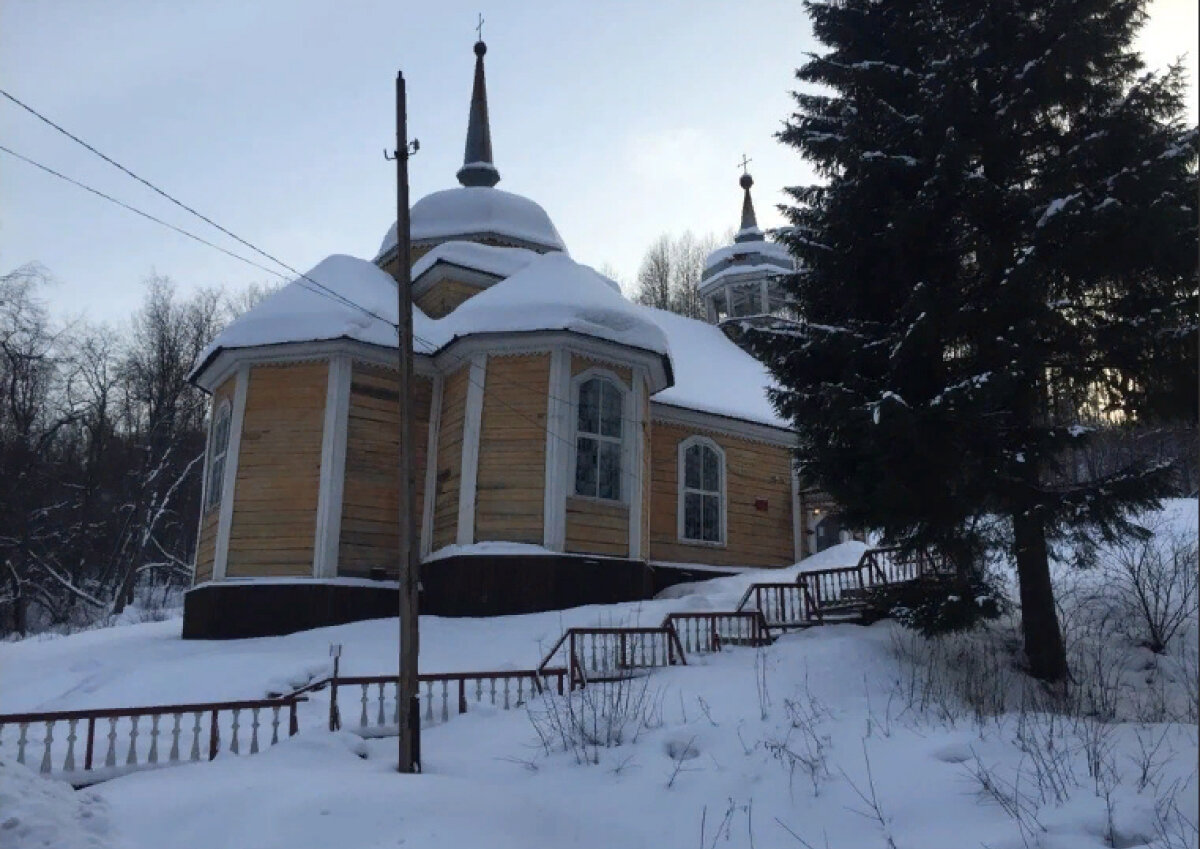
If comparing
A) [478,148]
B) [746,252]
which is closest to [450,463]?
[478,148]

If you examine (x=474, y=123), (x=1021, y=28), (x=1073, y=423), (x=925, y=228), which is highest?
(x=474, y=123)

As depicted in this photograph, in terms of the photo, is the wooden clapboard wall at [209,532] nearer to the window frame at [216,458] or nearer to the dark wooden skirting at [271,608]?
the window frame at [216,458]

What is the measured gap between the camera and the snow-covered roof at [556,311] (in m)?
15.1

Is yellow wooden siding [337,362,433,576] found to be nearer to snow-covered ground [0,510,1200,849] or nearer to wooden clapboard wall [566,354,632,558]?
wooden clapboard wall [566,354,632,558]

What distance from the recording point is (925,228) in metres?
10.4

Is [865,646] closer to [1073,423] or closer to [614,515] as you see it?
[1073,423]

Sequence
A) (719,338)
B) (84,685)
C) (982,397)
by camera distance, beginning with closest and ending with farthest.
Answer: (982,397) → (84,685) → (719,338)

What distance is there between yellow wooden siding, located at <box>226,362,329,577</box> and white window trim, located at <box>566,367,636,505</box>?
4.27 meters

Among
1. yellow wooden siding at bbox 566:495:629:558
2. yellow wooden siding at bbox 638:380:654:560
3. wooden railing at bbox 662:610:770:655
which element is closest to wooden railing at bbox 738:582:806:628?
wooden railing at bbox 662:610:770:655

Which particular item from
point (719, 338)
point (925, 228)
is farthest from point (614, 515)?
point (719, 338)

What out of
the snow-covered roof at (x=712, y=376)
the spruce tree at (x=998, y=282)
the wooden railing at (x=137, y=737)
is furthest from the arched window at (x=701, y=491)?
the wooden railing at (x=137, y=737)

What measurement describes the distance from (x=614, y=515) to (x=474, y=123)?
1281 centimetres

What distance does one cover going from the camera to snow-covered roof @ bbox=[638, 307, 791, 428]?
2006 cm

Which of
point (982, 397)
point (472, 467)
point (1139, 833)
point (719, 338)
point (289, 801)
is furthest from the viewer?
point (719, 338)
